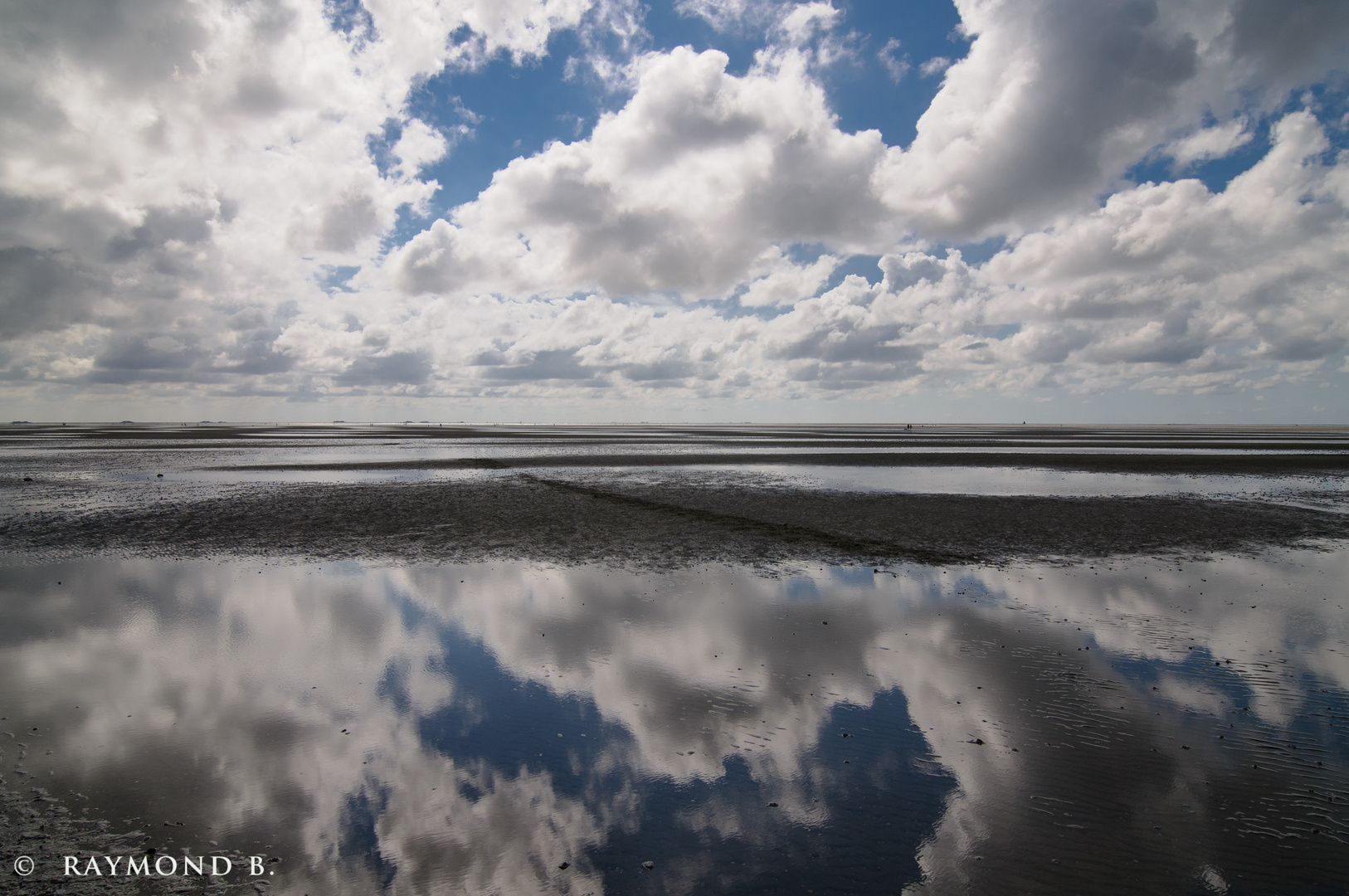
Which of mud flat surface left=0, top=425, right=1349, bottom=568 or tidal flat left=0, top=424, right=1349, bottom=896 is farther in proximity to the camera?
mud flat surface left=0, top=425, right=1349, bottom=568

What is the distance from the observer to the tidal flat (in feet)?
17.0

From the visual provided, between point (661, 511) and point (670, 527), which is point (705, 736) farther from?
point (661, 511)

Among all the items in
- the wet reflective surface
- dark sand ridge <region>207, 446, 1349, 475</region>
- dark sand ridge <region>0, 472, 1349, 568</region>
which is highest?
dark sand ridge <region>207, 446, 1349, 475</region>

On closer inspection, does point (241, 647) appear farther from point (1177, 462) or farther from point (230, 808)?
point (1177, 462)

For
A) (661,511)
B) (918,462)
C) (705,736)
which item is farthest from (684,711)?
(918,462)

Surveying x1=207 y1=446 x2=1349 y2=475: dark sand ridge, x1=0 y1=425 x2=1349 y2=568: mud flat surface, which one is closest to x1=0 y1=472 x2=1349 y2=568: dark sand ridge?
x1=0 y1=425 x2=1349 y2=568: mud flat surface

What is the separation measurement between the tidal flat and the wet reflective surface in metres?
0.04

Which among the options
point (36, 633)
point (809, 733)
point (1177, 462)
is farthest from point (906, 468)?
point (36, 633)

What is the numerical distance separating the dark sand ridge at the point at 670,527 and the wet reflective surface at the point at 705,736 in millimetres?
4235

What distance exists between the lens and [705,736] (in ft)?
23.4

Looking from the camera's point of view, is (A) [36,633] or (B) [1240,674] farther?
(A) [36,633]

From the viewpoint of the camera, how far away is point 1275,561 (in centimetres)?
1547

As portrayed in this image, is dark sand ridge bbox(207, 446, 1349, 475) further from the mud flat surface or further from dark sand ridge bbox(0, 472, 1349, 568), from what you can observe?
dark sand ridge bbox(0, 472, 1349, 568)

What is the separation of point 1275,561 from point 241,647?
21.8 meters
